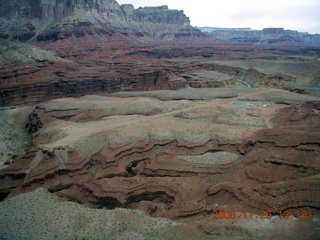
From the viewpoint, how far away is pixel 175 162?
36781mm

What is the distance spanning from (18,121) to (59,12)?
108 m

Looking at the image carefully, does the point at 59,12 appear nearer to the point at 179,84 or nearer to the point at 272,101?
the point at 179,84

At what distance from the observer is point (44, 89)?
245 ft

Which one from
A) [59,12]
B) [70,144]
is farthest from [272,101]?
[59,12]

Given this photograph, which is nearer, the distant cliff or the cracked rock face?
the cracked rock face
